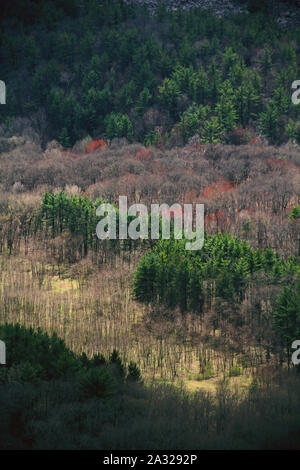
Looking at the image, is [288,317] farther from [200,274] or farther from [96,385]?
[96,385]

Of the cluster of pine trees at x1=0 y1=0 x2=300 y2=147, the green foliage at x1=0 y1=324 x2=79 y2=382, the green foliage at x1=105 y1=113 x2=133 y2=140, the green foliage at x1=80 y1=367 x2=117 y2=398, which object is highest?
the cluster of pine trees at x1=0 y1=0 x2=300 y2=147

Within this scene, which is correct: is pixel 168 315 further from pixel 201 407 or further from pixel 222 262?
pixel 201 407

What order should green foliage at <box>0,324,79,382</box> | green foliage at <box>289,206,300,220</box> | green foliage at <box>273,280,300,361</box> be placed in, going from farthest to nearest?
green foliage at <box>289,206,300,220</box>
green foliage at <box>273,280,300,361</box>
green foliage at <box>0,324,79,382</box>

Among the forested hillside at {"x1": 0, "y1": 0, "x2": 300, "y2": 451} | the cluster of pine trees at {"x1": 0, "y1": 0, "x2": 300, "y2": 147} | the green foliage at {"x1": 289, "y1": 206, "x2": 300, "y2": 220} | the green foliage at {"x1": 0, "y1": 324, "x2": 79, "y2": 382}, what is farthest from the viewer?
the cluster of pine trees at {"x1": 0, "y1": 0, "x2": 300, "y2": 147}

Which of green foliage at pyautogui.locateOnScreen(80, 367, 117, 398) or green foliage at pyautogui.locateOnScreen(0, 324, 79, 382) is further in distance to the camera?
green foliage at pyautogui.locateOnScreen(0, 324, 79, 382)

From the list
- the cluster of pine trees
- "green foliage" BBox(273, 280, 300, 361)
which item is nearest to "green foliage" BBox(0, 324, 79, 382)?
"green foliage" BBox(273, 280, 300, 361)

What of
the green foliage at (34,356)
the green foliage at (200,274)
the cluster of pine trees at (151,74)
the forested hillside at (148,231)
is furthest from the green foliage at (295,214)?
the cluster of pine trees at (151,74)

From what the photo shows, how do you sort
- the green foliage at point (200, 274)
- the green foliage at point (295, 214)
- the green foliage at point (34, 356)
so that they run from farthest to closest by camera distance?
the green foliage at point (295, 214) → the green foliage at point (200, 274) → the green foliage at point (34, 356)

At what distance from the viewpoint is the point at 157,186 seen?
3834cm

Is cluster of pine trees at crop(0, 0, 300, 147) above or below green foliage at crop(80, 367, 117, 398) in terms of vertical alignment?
above

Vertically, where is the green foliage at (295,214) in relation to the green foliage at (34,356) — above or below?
above

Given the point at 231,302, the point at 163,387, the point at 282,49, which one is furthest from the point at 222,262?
the point at 282,49

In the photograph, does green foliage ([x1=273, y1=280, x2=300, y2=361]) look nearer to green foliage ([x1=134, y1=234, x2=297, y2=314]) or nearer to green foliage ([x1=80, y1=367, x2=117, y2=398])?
green foliage ([x1=134, y1=234, x2=297, y2=314])

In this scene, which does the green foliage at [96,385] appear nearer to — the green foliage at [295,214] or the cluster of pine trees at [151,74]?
the green foliage at [295,214]
